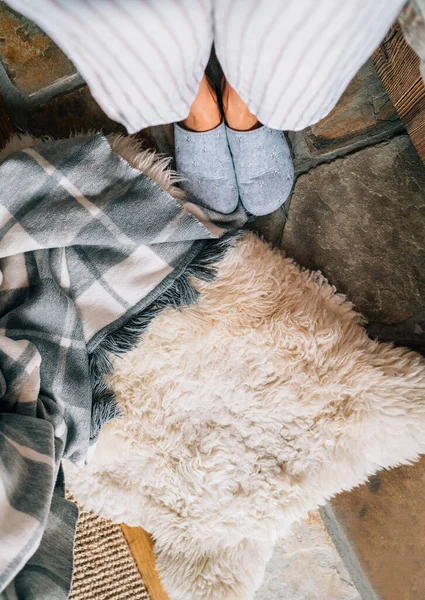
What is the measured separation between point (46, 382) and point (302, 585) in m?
0.58

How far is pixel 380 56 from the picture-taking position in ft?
2.35

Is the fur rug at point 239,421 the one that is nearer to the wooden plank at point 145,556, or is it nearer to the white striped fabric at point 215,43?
the wooden plank at point 145,556

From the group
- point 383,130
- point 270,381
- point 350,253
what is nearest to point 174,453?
point 270,381

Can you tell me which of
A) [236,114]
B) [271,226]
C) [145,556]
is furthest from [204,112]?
[145,556]

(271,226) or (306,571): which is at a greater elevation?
(271,226)

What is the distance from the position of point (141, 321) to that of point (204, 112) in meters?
0.33

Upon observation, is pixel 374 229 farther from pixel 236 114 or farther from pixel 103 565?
pixel 103 565

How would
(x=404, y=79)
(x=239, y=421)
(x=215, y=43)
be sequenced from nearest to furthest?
(x=215, y=43)
(x=404, y=79)
(x=239, y=421)

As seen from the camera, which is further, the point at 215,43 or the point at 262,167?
the point at 262,167

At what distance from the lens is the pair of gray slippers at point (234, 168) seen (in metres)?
0.73

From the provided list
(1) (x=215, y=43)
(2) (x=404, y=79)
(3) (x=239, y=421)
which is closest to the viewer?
(1) (x=215, y=43)

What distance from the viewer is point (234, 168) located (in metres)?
0.77

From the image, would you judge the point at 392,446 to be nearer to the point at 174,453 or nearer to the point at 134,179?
the point at 174,453

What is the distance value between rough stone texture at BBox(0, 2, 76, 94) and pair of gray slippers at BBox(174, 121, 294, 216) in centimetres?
27
